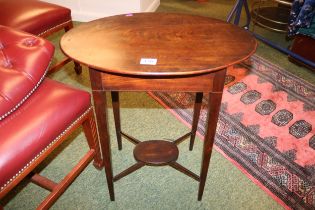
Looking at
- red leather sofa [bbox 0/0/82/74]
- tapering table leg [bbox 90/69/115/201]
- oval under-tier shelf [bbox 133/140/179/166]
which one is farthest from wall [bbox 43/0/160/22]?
tapering table leg [bbox 90/69/115/201]

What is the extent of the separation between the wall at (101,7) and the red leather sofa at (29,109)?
1.98 meters

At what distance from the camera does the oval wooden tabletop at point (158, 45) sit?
92cm

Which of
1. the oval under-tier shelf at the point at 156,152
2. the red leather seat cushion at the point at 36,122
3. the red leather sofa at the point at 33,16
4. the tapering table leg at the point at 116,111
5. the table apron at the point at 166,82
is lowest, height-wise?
the oval under-tier shelf at the point at 156,152

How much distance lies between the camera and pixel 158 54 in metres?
0.99

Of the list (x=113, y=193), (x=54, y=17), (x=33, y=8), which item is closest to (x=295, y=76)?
(x=113, y=193)

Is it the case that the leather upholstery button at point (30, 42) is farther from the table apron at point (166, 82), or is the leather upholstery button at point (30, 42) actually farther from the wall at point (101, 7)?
the wall at point (101, 7)

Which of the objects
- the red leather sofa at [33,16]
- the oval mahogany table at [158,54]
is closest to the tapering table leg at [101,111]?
the oval mahogany table at [158,54]

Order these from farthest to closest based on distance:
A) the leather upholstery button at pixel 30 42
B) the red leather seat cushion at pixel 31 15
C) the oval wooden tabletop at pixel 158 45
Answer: the red leather seat cushion at pixel 31 15 < the leather upholstery button at pixel 30 42 < the oval wooden tabletop at pixel 158 45

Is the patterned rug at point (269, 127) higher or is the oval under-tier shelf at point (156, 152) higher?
the oval under-tier shelf at point (156, 152)

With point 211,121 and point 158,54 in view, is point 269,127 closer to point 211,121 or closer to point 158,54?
point 211,121

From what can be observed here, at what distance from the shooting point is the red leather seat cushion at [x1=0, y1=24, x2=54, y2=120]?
3.57ft

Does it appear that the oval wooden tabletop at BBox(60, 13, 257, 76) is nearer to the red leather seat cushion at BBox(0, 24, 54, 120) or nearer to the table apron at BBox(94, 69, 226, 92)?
the table apron at BBox(94, 69, 226, 92)

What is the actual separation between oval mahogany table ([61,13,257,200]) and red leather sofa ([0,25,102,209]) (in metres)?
0.19

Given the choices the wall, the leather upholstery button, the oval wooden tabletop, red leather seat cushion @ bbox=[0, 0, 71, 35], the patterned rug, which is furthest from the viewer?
the wall
